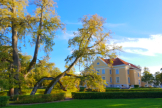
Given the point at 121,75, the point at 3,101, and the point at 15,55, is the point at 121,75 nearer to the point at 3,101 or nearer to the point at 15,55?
the point at 15,55

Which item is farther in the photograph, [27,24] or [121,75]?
[121,75]

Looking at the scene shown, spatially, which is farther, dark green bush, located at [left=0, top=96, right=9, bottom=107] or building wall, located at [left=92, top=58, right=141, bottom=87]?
building wall, located at [left=92, top=58, right=141, bottom=87]

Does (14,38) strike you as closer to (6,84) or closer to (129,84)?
(6,84)

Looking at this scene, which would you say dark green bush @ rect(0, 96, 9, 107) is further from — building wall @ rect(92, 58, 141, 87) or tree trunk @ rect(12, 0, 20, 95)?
building wall @ rect(92, 58, 141, 87)

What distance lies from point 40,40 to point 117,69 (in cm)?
3106

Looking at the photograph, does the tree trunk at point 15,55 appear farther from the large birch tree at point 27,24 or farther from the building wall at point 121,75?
the building wall at point 121,75

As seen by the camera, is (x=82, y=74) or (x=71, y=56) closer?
(x=71, y=56)

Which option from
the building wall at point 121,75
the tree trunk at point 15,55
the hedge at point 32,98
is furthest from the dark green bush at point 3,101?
the building wall at point 121,75

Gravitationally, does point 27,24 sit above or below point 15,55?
above

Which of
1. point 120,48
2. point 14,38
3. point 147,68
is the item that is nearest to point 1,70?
point 14,38

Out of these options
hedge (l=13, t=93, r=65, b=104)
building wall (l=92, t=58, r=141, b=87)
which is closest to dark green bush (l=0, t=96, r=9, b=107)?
hedge (l=13, t=93, r=65, b=104)

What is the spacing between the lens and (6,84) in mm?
12250

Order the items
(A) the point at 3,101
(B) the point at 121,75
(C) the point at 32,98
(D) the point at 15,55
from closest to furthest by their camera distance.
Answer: (A) the point at 3,101 < (C) the point at 32,98 < (D) the point at 15,55 < (B) the point at 121,75

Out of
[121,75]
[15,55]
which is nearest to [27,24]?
[15,55]
